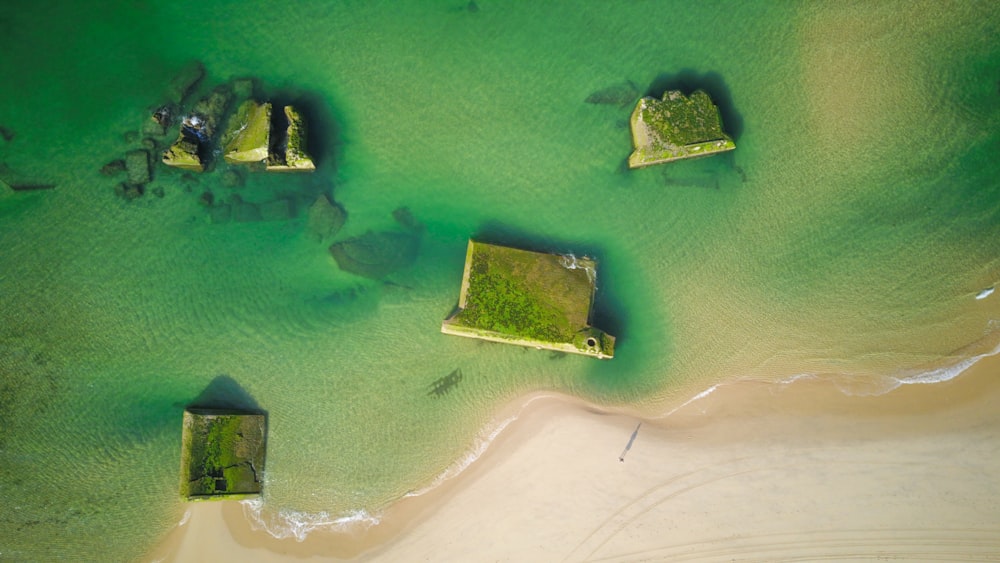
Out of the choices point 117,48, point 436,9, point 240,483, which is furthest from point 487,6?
point 240,483

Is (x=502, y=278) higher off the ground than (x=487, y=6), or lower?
lower

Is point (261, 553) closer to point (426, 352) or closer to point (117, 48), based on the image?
point (426, 352)

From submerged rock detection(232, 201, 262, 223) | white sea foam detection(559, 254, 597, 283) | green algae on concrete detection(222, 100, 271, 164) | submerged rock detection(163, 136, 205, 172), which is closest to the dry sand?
white sea foam detection(559, 254, 597, 283)

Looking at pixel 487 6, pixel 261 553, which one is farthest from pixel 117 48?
pixel 261 553

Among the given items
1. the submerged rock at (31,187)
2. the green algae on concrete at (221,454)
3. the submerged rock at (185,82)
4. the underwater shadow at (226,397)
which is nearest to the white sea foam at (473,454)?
the green algae on concrete at (221,454)

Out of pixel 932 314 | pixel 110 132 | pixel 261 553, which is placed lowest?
pixel 261 553

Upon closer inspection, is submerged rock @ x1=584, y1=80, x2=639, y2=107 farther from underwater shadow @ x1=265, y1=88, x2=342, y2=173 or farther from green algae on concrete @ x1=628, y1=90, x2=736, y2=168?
underwater shadow @ x1=265, y1=88, x2=342, y2=173

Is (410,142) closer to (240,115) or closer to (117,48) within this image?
(240,115)

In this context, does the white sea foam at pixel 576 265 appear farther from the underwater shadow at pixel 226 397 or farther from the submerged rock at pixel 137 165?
the submerged rock at pixel 137 165
